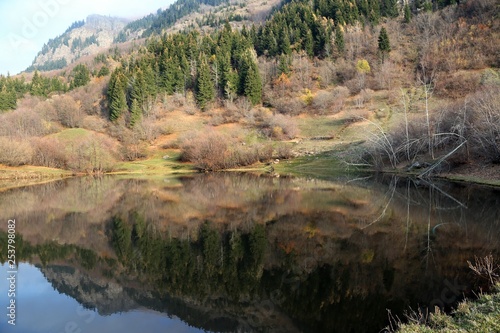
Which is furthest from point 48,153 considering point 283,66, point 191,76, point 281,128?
point 283,66

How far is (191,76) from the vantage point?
316 feet

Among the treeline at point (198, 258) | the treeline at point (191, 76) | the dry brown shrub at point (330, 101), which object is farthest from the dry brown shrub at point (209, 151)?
the treeline at point (198, 258)

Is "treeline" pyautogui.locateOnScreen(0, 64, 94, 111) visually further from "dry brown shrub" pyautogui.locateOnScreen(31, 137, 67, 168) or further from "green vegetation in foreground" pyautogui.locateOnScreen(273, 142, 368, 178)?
"green vegetation in foreground" pyautogui.locateOnScreen(273, 142, 368, 178)

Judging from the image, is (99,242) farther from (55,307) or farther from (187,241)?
(55,307)

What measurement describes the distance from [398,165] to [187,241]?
1489 inches

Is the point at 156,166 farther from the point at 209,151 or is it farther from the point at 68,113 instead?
the point at 68,113

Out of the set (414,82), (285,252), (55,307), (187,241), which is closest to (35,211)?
(187,241)

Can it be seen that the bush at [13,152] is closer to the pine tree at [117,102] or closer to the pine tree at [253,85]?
the pine tree at [117,102]

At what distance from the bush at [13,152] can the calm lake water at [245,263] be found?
35.7 m

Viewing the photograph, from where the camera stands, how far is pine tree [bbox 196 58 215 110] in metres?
88.0

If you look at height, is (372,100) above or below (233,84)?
below

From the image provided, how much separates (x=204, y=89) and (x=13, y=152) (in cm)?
4382

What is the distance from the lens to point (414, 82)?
79.9m

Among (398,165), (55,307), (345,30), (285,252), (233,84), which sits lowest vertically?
(398,165)
